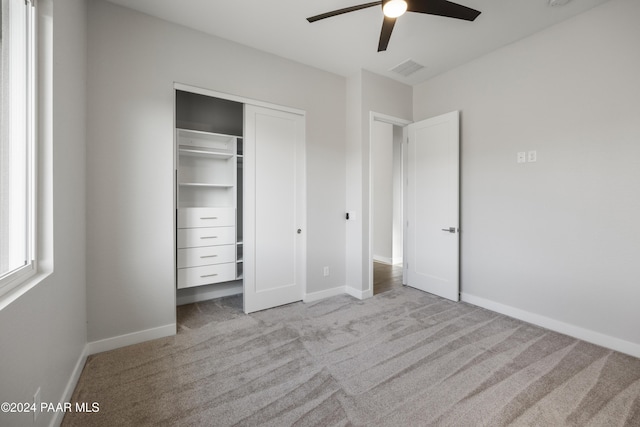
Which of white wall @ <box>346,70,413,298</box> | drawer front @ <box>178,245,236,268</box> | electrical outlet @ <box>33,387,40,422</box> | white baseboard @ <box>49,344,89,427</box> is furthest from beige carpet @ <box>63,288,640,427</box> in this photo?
white wall @ <box>346,70,413,298</box>

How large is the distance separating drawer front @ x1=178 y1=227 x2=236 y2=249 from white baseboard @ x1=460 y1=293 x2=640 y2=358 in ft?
9.77

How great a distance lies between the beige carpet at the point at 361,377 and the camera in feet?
5.07

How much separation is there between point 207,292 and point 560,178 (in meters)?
4.06

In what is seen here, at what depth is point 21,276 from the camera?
1.23m

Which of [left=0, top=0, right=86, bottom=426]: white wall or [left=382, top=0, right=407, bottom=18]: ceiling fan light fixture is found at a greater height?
[left=382, top=0, right=407, bottom=18]: ceiling fan light fixture

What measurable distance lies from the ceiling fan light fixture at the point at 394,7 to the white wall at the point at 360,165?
154 cm

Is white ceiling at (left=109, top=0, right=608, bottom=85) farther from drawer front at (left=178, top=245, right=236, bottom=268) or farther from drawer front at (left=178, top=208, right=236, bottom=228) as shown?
drawer front at (left=178, top=245, right=236, bottom=268)

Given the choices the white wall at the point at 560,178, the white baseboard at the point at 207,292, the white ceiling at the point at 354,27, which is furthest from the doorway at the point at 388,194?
the white baseboard at the point at 207,292

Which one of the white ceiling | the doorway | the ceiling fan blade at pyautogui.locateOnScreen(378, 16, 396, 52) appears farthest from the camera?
the doorway

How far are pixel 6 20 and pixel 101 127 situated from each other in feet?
3.39

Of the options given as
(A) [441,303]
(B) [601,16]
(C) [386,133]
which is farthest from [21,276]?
(C) [386,133]

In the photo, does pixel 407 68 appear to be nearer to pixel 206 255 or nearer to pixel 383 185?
pixel 383 185

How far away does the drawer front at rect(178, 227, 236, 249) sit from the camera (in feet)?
9.59

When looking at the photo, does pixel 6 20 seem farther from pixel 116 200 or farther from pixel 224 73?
pixel 224 73
